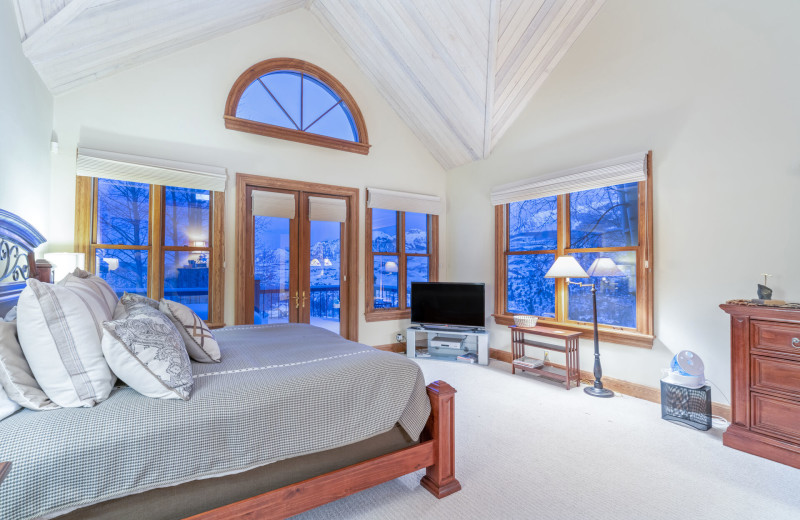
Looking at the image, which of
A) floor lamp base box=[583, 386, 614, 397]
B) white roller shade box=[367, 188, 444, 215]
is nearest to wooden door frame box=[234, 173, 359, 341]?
white roller shade box=[367, 188, 444, 215]

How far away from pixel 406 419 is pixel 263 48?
4.19 m

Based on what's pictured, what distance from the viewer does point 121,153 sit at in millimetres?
3396

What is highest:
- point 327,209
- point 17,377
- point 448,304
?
point 327,209

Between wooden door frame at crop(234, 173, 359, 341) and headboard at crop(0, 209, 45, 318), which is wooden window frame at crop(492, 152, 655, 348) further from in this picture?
headboard at crop(0, 209, 45, 318)

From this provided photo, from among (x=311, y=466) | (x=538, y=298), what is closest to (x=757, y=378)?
(x=538, y=298)

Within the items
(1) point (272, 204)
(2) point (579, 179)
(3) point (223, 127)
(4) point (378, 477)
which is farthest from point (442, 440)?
(3) point (223, 127)

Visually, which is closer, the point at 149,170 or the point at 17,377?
the point at 17,377

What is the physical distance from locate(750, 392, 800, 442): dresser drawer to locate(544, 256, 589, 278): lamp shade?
143cm

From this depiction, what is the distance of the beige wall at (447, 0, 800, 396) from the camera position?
260 centimetres

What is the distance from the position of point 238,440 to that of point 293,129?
12.2ft

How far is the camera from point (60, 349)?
4.27 feet

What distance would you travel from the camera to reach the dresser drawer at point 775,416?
7.22ft

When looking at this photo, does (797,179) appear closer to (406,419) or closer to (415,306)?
(406,419)

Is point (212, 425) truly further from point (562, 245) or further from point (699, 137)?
point (699, 137)
